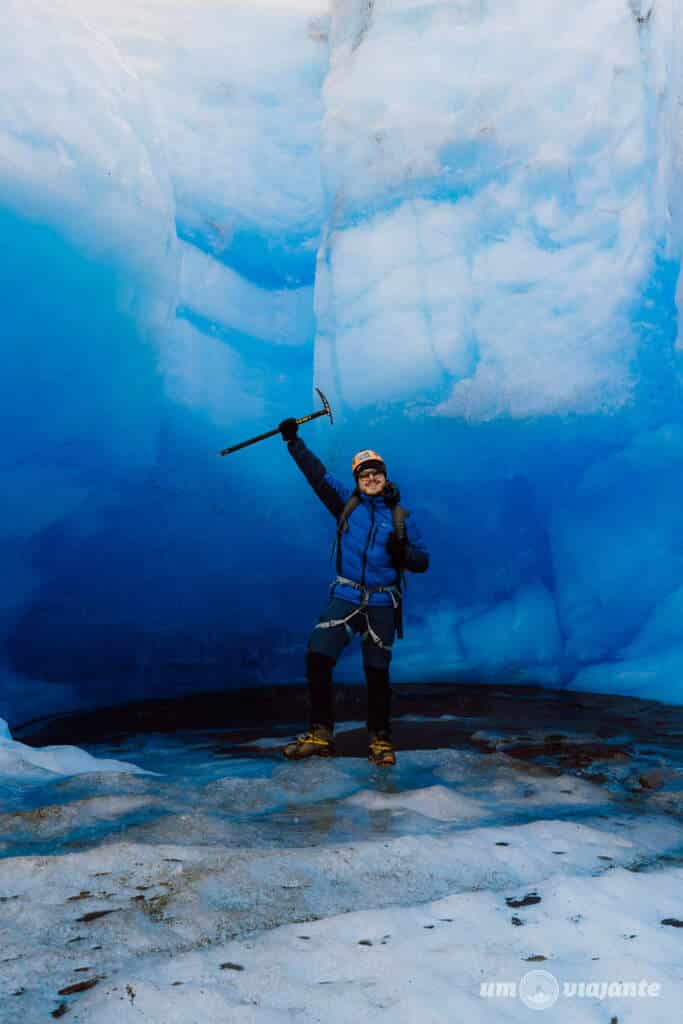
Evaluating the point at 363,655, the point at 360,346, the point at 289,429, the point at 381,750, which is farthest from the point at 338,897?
the point at 360,346

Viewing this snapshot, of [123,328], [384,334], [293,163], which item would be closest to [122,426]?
[123,328]

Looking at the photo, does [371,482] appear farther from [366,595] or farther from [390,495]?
[366,595]

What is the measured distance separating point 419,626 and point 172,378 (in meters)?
2.45

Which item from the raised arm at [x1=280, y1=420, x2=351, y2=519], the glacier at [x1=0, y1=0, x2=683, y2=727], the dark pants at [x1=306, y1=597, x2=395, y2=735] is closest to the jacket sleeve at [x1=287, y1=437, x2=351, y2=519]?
the raised arm at [x1=280, y1=420, x2=351, y2=519]

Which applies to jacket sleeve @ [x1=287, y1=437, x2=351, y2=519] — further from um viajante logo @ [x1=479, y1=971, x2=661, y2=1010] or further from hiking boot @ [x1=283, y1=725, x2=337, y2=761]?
um viajante logo @ [x1=479, y1=971, x2=661, y2=1010]

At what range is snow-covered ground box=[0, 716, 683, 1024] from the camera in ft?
5.74

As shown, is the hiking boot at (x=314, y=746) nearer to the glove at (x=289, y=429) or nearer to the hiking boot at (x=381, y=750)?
the hiking boot at (x=381, y=750)

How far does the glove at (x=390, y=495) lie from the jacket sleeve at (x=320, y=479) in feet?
0.58

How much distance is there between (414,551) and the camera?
3.96 meters

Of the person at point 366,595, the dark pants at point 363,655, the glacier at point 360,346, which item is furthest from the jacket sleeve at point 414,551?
the glacier at point 360,346

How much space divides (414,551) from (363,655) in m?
0.48

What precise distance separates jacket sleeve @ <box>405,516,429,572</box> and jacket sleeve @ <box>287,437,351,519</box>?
12.3 inches

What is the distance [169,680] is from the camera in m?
6.86

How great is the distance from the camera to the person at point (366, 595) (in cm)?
393
